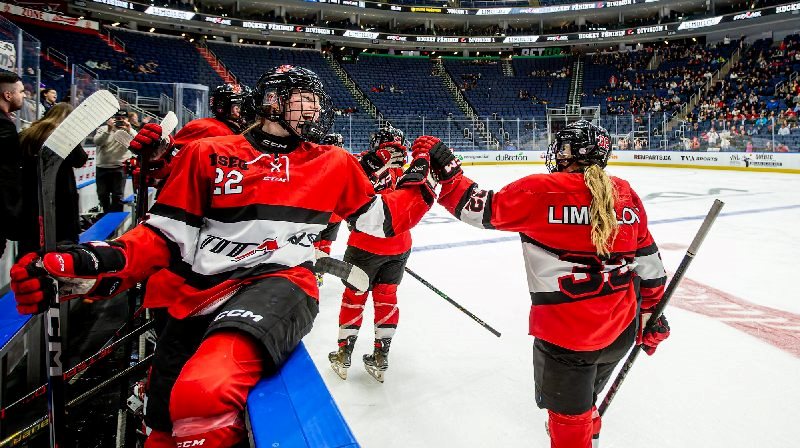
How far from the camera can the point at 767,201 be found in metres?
8.27

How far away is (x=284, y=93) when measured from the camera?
151 cm

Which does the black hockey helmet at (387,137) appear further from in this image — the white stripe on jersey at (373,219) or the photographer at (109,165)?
the photographer at (109,165)

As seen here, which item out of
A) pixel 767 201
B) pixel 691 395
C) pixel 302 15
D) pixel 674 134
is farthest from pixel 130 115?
pixel 302 15

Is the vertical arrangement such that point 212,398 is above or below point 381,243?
below

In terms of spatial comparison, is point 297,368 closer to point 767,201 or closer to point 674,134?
point 767,201

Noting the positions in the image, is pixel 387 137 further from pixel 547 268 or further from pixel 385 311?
pixel 547 268

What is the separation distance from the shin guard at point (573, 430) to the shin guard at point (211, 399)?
3.51ft

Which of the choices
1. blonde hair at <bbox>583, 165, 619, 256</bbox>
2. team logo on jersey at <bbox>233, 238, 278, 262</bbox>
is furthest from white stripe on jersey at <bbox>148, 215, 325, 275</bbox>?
blonde hair at <bbox>583, 165, 619, 256</bbox>

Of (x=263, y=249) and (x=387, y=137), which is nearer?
(x=263, y=249)

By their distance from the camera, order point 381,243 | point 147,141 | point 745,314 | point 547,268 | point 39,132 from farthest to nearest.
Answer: point 745,314 → point 381,243 → point 39,132 → point 147,141 → point 547,268

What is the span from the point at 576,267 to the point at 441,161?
62cm

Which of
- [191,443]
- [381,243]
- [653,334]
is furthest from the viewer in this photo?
[381,243]

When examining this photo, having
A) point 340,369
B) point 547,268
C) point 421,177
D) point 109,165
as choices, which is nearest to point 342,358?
point 340,369

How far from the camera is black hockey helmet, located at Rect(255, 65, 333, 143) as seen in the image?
4.96 ft
